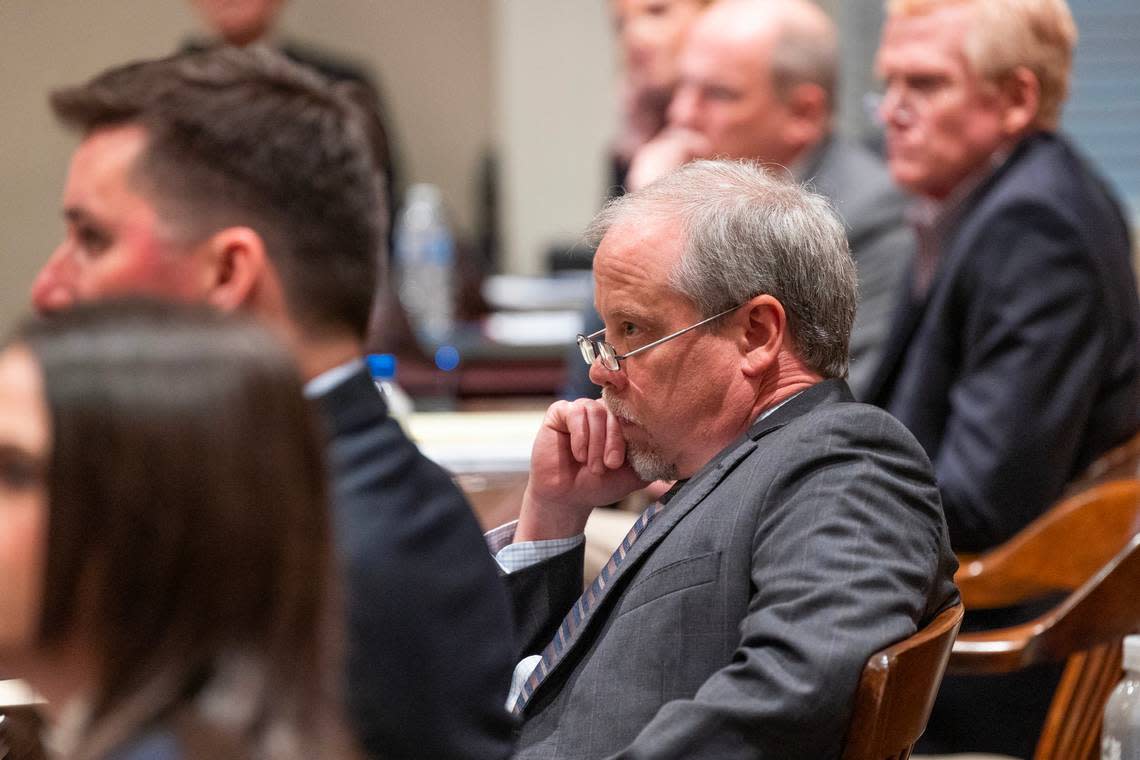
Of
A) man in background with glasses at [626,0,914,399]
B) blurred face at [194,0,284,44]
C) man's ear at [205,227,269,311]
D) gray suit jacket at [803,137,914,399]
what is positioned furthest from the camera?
blurred face at [194,0,284,44]

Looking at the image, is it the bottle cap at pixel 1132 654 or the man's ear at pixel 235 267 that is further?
the bottle cap at pixel 1132 654

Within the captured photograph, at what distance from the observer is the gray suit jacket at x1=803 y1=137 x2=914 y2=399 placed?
3258 millimetres

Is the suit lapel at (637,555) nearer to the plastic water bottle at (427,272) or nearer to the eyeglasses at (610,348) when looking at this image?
the eyeglasses at (610,348)

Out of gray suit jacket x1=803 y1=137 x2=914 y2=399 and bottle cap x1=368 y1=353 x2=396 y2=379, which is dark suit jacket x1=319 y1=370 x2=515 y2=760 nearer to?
gray suit jacket x1=803 y1=137 x2=914 y2=399

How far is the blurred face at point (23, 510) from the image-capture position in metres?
0.87

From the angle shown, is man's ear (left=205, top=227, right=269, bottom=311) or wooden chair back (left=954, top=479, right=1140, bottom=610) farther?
wooden chair back (left=954, top=479, right=1140, bottom=610)

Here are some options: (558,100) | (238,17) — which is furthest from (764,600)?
(558,100)

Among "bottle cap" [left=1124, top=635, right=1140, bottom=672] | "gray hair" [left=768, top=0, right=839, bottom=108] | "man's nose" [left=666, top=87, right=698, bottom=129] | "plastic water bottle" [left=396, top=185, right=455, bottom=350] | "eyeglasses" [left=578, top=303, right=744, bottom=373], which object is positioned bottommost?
"plastic water bottle" [left=396, top=185, right=455, bottom=350]

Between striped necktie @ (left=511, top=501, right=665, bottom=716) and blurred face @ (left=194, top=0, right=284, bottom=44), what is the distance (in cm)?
271

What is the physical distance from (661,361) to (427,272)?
3812 mm

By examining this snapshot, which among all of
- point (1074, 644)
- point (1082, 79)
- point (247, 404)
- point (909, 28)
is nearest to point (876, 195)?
point (909, 28)

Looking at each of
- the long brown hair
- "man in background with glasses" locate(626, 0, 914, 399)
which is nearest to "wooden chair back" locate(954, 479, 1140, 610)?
"man in background with glasses" locate(626, 0, 914, 399)

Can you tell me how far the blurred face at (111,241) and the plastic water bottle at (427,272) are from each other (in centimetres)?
309

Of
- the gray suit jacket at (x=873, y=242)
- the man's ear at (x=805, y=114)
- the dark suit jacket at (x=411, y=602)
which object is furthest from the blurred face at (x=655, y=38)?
the dark suit jacket at (x=411, y=602)
